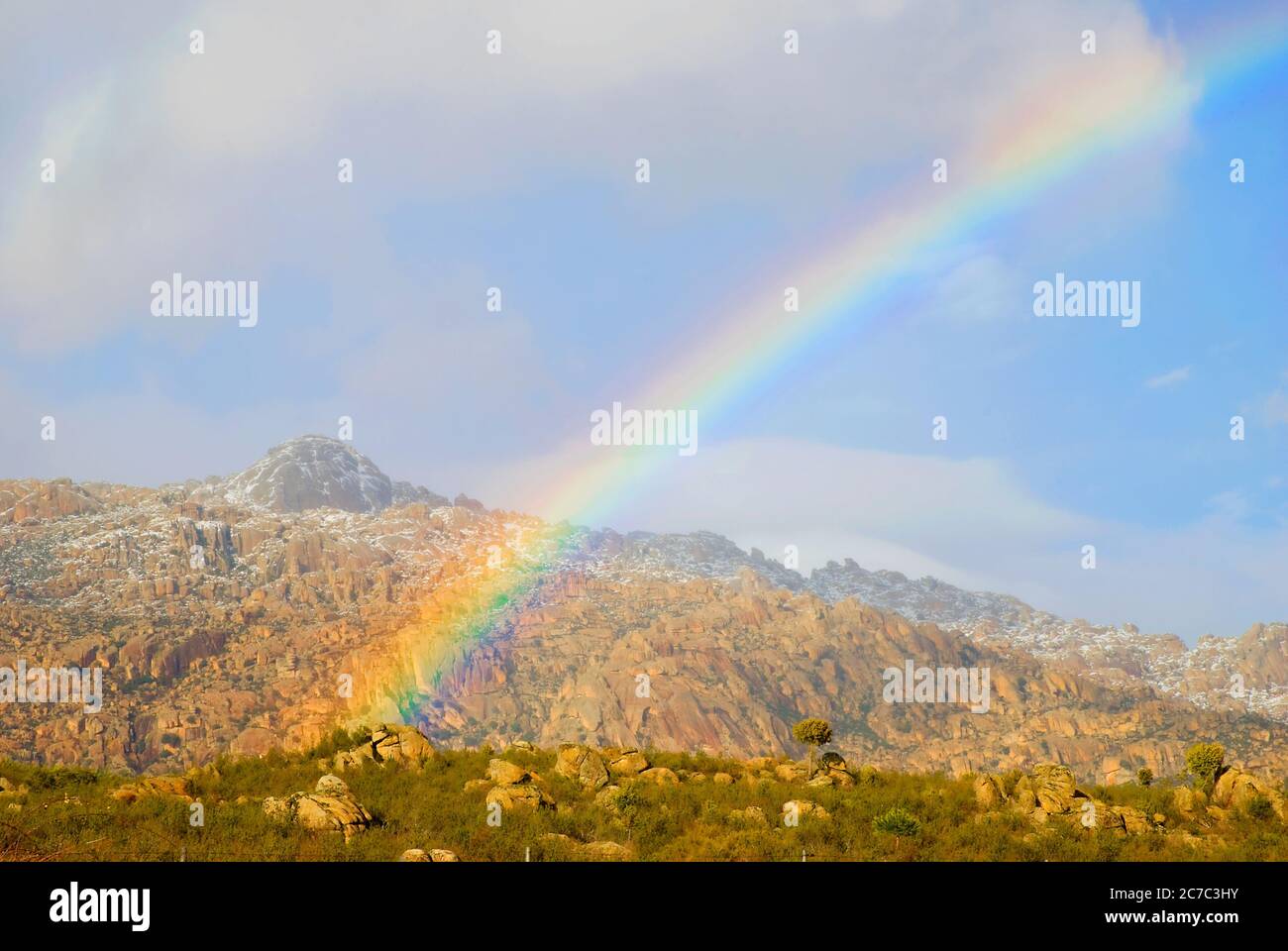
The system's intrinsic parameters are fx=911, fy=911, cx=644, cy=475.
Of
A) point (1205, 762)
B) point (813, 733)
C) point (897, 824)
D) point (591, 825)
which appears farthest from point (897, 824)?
point (1205, 762)

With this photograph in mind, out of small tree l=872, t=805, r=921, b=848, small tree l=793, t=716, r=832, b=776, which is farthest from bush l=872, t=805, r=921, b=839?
small tree l=793, t=716, r=832, b=776

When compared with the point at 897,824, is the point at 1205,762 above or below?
below

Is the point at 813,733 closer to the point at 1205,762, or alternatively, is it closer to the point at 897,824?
the point at 897,824

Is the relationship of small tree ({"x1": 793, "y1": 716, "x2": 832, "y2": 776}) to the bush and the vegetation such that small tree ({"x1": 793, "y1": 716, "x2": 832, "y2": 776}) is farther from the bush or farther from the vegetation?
the bush

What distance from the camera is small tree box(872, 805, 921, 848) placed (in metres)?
32.0

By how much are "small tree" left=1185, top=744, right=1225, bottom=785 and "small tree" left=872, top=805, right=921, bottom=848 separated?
1680 centimetres

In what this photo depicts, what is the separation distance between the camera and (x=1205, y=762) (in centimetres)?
4131

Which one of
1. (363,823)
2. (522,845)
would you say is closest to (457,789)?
(363,823)

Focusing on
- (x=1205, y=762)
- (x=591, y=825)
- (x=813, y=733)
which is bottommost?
(x=1205, y=762)

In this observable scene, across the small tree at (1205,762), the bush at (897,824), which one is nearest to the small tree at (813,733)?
the bush at (897,824)

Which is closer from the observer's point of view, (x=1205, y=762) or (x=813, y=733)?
(x=1205, y=762)

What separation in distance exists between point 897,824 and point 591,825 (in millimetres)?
10804

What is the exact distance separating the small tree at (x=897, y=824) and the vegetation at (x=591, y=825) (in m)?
0.07
